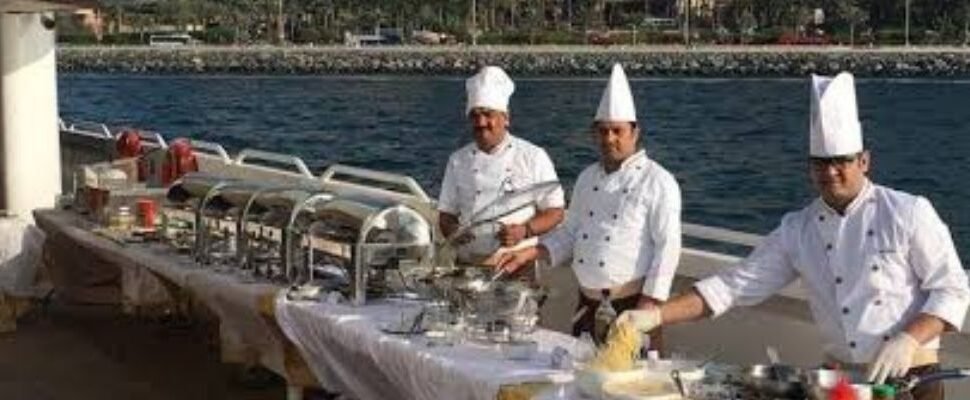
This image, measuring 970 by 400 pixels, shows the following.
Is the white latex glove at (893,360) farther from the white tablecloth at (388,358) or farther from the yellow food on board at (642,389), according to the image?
the white tablecloth at (388,358)

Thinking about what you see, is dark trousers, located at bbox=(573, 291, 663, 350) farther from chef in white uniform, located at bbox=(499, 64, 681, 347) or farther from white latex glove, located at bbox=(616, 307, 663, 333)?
white latex glove, located at bbox=(616, 307, 663, 333)

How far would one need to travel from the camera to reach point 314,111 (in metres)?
65.1

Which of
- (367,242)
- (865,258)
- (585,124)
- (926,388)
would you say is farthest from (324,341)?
(585,124)

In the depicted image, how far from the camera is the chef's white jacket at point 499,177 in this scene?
5316mm

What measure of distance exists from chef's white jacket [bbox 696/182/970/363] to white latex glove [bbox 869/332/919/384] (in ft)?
0.49

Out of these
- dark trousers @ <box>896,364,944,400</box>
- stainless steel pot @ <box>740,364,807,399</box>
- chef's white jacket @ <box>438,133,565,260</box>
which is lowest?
dark trousers @ <box>896,364,944,400</box>

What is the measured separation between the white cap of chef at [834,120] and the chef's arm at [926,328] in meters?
0.39

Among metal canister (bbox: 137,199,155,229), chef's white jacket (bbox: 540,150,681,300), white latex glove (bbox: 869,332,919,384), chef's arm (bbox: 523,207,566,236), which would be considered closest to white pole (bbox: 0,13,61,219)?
metal canister (bbox: 137,199,155,229)

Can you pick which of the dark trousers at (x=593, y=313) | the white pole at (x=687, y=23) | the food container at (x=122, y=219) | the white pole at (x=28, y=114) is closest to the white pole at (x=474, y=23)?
the white pole at (x=687, y=23)

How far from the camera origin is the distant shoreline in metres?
92.1

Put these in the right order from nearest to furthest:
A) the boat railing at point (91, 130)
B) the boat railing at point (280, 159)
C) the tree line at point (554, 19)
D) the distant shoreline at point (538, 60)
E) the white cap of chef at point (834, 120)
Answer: the white cap of chef at point (834, 120) → the boat railing at point (280, 159) → the boat railing at point (91, 130) → the distant shoreline at point (538, 60) → the tree line at point (554, 19)

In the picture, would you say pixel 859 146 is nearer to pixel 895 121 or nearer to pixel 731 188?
pixel 731 188

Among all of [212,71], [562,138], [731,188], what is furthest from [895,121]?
[212,71]

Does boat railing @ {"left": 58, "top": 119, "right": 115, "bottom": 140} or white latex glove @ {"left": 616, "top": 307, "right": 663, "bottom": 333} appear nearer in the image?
white latex glove @ {"left": 616, "top": 307, "right": 663, "bottom": 333}
